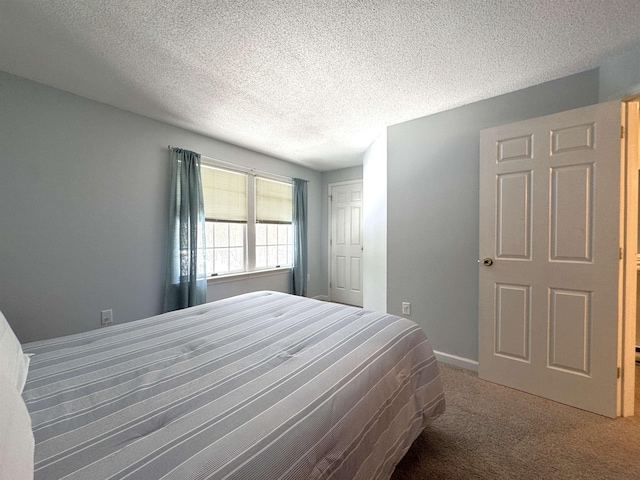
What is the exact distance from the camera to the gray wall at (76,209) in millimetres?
1977

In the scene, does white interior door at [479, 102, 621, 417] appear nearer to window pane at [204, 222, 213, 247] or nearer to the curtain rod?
the curtain rod

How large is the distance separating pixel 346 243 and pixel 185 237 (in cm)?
257

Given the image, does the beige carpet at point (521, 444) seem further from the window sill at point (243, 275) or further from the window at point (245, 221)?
the window at point (245, 221)

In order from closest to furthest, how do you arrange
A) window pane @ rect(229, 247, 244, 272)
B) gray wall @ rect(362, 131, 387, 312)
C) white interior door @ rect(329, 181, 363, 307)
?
1. gray wall @ rect(362, 131, 387, 312)
2. window pane @ rect(229, 247, 244, 272)
3. white interior door @ rect(329, 181, 363, 307)

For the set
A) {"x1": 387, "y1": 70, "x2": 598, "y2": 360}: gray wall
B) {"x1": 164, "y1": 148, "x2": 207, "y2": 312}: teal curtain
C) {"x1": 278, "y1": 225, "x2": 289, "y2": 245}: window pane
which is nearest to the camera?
{"x1": 387, "y1": 70, "x2": 598, "y2": 360}: gray wall

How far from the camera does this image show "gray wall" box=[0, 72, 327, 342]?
1.98 m

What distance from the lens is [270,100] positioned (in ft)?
7.49

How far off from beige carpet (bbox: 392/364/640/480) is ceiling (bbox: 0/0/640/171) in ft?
7.85

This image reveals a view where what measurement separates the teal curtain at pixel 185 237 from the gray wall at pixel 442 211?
83.7 inches

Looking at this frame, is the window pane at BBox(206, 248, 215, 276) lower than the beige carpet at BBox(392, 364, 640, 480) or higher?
higher

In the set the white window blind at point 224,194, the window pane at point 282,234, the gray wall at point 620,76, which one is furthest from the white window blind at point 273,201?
the gray wall at point 620,76

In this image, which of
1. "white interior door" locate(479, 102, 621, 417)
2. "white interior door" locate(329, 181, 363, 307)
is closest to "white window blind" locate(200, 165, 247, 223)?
"white interior door" locate(329, 181, 363, 307)

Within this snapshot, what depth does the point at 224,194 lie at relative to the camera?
11.1 feet

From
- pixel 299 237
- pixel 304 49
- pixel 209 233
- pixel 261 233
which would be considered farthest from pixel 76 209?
pixel 299 237
